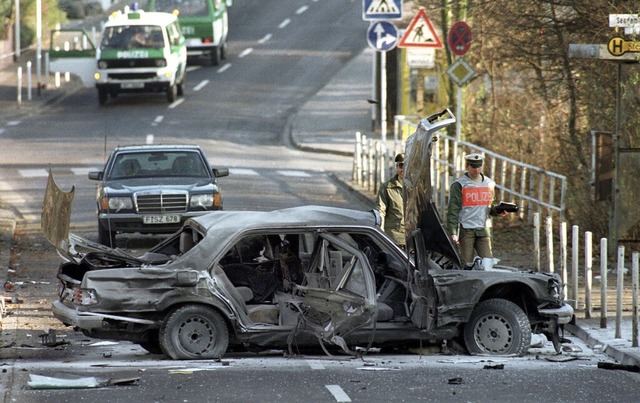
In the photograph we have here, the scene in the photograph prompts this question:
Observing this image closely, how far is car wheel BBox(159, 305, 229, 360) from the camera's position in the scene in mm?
12406

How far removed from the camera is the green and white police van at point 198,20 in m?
46.2

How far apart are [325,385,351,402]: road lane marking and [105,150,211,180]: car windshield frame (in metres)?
10.2

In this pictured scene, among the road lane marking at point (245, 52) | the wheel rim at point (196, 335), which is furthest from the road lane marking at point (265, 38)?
the wheel rim at point (196, 335)

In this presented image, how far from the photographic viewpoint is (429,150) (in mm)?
12594

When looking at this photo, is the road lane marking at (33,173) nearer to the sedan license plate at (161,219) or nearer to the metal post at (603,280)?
the sedan license plate at (161,219)

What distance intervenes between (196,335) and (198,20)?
34.5 metres

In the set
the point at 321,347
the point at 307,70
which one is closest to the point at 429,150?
the point at 321,347

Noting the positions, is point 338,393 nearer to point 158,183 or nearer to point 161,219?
point 161,219

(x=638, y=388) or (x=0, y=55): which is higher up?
(x=0, y=55)

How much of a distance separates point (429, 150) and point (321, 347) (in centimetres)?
196

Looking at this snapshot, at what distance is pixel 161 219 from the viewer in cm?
2020

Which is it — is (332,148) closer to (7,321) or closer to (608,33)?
(608,33)

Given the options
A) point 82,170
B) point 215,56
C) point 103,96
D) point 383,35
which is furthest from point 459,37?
point 215,56

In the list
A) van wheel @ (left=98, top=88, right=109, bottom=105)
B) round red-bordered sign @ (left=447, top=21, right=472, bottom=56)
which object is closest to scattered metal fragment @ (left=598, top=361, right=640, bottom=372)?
round red-bordered sign @ (left=447, top=21, right=472, bottom=56)
